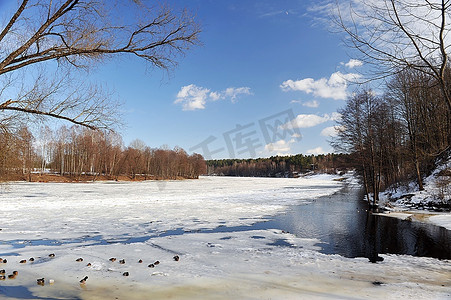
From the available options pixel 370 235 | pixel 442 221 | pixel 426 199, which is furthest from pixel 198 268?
pixel 426 199

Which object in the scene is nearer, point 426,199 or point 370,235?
Result: point 370,235

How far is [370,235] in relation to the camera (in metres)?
11.0

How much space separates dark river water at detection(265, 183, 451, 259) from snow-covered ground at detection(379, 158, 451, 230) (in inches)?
94.2

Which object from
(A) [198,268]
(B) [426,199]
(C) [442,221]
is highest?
(A) [198,268]

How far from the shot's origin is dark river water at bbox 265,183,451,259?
27.9 feet

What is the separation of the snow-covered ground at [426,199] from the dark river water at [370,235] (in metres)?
2.39

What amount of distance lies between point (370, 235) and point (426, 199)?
12848 mm

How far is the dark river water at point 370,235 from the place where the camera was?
335 inches

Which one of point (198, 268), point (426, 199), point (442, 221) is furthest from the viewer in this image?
point (426, 199)

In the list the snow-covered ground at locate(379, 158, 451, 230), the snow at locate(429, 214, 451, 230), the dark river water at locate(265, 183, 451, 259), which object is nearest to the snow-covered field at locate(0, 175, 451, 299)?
the dark river water at locate(265, 183, 451, 259)

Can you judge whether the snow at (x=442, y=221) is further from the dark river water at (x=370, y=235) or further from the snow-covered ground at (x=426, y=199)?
the dark river water at (x=370, y=235)

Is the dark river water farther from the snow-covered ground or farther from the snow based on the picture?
the snow-covered ground

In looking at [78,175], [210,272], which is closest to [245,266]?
[210,272]

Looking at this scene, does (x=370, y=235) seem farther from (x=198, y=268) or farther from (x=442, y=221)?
(x=198, y=268)
